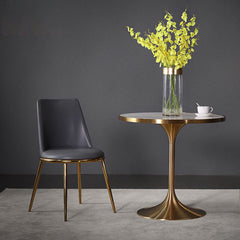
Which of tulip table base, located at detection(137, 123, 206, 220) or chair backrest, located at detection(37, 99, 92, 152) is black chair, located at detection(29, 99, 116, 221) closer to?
chair backrest, located at detection(37, 99, 92, 152)

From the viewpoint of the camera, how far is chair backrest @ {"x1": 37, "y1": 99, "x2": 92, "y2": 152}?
365cm

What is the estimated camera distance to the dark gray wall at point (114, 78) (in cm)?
471

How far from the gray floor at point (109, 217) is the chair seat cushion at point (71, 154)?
41 cm

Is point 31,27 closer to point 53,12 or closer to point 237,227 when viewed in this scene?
point 53,12

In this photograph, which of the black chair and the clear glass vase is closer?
the clear glass vase

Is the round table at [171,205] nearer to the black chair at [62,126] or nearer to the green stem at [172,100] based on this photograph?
the green stem at [172,100]

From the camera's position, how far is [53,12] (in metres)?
4.73

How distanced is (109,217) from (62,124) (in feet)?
2.94

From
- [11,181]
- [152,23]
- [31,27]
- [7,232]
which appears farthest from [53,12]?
[7,232]

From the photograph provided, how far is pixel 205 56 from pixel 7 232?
275 cm

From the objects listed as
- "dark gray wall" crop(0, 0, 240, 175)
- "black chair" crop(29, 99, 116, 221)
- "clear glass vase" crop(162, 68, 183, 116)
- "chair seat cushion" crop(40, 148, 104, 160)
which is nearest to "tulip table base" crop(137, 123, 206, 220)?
"clear glass vase" crop(162, 68, 183, 116)

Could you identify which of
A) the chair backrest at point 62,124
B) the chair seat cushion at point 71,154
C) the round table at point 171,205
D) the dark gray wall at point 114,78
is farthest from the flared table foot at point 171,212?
the dark gray wall at point 114,78

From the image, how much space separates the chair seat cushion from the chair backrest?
0.27 m

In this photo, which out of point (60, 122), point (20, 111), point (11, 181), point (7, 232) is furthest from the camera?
point (20, 111)
